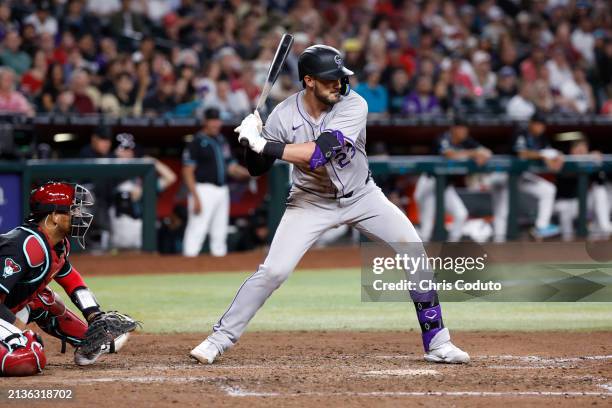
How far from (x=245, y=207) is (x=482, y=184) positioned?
11.0 ft

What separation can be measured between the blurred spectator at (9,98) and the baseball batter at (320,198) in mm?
6896

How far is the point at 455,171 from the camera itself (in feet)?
45.0

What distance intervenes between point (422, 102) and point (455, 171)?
1.73m

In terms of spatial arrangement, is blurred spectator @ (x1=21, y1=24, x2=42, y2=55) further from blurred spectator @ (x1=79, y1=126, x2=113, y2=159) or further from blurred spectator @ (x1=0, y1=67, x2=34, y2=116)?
blurred spectator @ (x1=79, y1=126, x2=113, y2=159)

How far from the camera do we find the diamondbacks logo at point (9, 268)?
212 inches

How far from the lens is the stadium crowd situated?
44.0 ft

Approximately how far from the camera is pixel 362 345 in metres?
6.70

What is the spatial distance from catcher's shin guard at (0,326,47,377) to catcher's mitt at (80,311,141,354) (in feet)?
1.17

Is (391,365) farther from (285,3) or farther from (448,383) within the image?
(285,3)

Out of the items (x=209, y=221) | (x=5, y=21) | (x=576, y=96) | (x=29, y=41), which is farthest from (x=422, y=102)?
(x=5, y=21)

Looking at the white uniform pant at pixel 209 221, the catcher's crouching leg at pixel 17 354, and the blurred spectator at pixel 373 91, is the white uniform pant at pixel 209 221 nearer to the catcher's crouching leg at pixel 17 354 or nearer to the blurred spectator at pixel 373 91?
the blurred spectator at pixel 373 91

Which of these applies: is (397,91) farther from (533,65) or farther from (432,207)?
(533,65)

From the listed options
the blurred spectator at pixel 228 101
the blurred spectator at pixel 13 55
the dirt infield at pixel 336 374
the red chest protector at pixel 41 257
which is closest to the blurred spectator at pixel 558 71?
the blurred spectator at pixel 228 101

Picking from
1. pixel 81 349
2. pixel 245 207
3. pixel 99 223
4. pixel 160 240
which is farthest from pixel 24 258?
pixel 245 207
